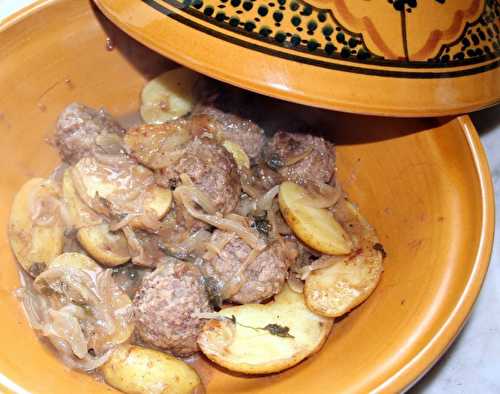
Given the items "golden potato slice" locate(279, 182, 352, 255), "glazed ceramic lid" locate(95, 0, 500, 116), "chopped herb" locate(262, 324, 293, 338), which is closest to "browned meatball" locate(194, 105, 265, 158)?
"golden potato slice" locate(279, 182, 352, 255)

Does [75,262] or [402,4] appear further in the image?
[75,262]

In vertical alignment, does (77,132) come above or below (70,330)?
above

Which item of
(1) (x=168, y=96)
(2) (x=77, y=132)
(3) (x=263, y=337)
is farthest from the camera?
(1) (x=168, y=96)

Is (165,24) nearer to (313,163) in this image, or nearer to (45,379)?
(313,163)

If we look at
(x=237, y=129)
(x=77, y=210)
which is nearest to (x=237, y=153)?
(x=237, y=129)

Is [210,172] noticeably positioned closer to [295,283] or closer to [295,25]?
[295,283]

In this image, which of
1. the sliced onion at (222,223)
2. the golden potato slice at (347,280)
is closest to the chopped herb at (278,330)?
the golden potato slice at (347,280)

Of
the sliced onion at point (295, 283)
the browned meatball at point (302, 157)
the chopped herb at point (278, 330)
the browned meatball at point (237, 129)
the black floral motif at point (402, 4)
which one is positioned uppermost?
the black floral motif at point (402, 4)

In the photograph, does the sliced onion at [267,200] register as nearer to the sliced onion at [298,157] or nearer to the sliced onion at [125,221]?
the sliced onion at [298,157]
